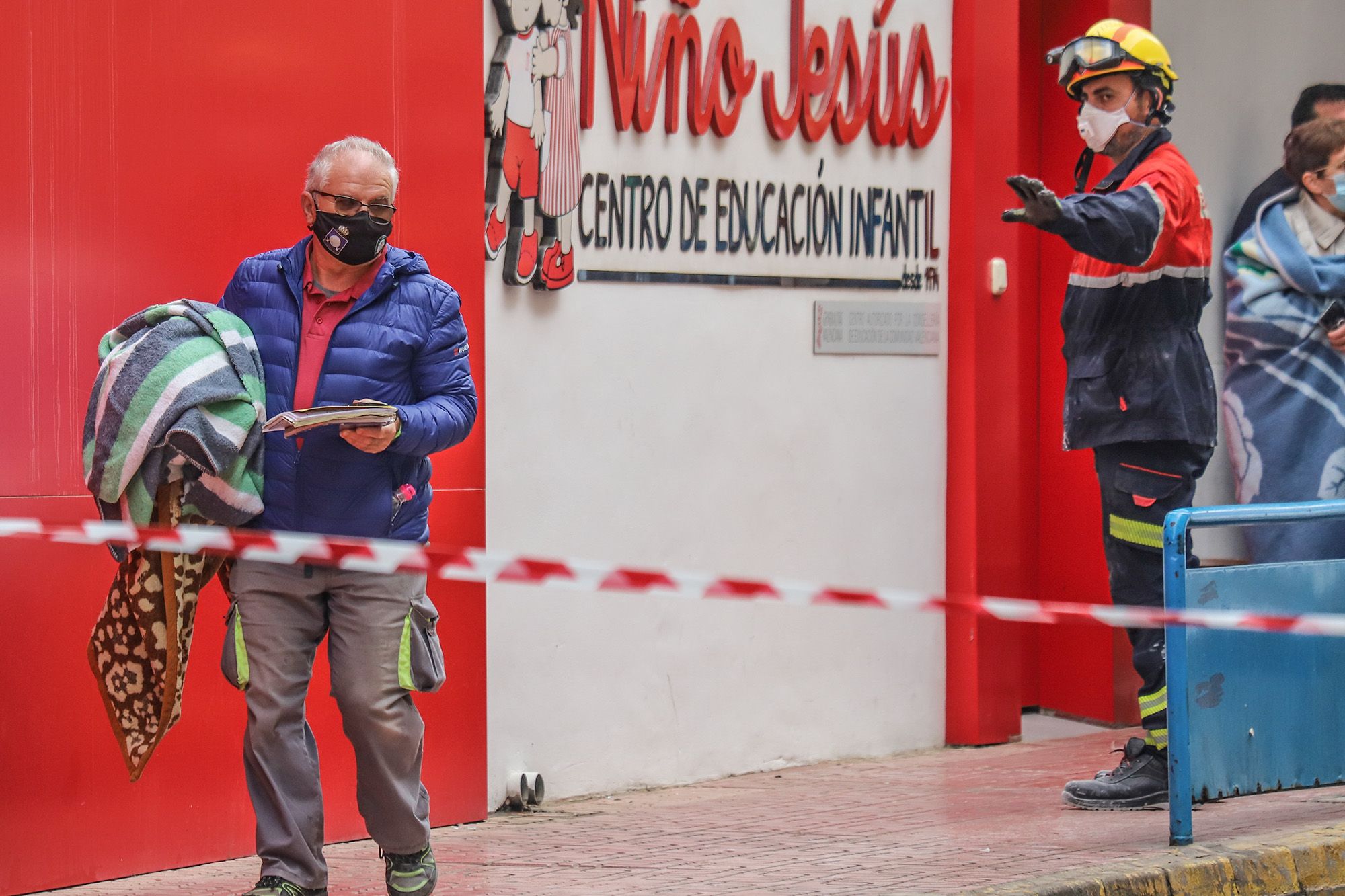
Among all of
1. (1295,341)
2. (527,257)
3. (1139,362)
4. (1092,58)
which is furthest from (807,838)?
(1295,341)

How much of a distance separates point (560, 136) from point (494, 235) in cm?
47

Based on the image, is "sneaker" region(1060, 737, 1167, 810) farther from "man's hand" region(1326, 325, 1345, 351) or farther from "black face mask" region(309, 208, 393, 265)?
"black face mask" region(309, 208, 393, 265)

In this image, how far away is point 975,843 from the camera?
593 centimetres

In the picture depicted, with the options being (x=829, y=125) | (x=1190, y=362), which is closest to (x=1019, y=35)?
(x=829, y=125)

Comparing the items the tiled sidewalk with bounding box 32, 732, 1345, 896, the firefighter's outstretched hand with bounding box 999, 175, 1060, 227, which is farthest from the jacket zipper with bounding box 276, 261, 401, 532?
the firefighter's outstretched hand with bounding box 999, 175, 1060, 227

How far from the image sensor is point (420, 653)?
15.9 feet

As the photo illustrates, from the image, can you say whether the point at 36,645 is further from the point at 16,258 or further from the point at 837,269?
the point at 837,269

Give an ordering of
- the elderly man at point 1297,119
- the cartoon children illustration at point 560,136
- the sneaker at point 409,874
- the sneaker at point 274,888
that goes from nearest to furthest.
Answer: the sneaker at point 274,888 → the sneaker at point 409,874 → the cartoon children illustration at point 560,136 → the elderly man at point 1297,119

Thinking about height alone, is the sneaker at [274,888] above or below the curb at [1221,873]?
above

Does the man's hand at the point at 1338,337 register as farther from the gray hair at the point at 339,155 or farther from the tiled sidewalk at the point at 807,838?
the gray hair at the point at 339,155

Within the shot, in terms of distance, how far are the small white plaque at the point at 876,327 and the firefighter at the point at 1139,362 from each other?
4.02ft

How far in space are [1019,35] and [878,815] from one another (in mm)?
3748

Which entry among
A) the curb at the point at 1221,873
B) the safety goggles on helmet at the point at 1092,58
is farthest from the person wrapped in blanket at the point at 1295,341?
the curb at the point at 1221,873

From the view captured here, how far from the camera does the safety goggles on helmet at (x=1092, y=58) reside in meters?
6.29
